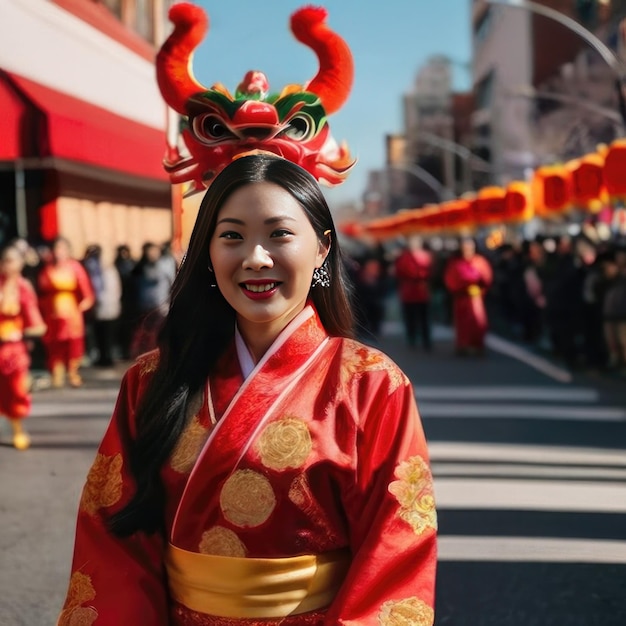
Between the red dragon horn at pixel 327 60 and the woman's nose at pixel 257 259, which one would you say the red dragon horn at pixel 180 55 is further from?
the woman's nose at pixel 257 259

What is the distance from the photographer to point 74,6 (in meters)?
4.57

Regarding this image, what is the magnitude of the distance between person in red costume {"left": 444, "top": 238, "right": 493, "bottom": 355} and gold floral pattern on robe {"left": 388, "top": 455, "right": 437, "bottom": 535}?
12.8 m

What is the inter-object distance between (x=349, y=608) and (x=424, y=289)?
44.3 feet

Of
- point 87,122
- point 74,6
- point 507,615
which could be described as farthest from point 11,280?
point 507,615

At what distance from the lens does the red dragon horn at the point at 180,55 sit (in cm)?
302

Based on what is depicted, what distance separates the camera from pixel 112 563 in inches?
90.5

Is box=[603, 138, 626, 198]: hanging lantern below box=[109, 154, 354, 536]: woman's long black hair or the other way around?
the other way around

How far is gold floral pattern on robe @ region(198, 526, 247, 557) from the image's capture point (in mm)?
2189

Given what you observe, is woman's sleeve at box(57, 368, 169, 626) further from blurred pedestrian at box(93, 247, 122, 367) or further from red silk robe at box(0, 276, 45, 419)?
blurred pedestrian at box(93, 247, 122, 367)

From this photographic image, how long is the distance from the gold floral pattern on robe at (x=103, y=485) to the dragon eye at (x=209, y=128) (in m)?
0.88

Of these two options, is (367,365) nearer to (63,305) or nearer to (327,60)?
(327,60)

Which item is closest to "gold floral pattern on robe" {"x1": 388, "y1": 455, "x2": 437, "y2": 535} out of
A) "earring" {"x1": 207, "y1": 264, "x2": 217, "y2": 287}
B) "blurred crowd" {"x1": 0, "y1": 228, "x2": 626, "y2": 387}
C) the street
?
"earring" {"x1": 207, "y1": 264, "x2": 217, "y2": 287}

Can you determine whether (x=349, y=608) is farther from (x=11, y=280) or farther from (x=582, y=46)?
(x=582, y=46)

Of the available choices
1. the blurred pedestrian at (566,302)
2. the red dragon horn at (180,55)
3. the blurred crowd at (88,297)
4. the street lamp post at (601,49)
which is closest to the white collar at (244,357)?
the red dragon horn at (180,55)
